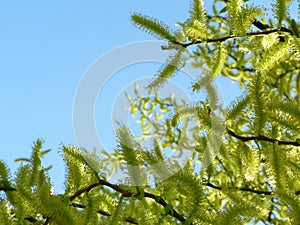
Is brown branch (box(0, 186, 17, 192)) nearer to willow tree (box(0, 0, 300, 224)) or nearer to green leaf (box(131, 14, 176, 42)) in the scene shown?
willow tree (box(0, 0, 300, 224))

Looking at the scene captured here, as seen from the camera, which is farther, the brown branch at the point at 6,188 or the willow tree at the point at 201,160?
the brown branch at the point at 6,188

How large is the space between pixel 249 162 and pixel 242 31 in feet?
0.87

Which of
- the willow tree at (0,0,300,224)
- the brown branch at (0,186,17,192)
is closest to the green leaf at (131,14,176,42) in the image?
the willow tree at (0,0,300,224)

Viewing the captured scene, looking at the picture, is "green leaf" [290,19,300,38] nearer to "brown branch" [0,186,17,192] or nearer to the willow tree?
the willow tree

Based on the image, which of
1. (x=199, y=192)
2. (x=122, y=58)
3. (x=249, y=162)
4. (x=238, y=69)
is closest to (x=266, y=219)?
(x=238, y=69)

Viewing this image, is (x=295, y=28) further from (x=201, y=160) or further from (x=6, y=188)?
(x=6, y=188)

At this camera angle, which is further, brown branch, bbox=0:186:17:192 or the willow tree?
brown branch, bbox=0:186:17:192

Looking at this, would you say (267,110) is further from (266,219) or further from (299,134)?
(266,219)

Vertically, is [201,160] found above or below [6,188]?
above

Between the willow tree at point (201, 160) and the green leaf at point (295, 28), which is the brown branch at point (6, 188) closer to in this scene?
the willow tree at point (201, 160)

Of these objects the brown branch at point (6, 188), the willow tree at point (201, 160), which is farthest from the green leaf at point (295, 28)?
the brown branch at point (6, 188)

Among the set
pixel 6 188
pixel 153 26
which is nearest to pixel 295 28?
pixel 153 26

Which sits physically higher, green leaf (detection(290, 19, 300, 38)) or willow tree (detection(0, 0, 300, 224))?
green leaf (detection(290, 19, 300, 38))

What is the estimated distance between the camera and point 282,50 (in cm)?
111
